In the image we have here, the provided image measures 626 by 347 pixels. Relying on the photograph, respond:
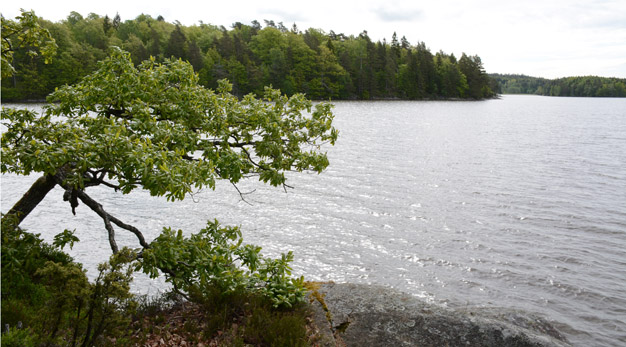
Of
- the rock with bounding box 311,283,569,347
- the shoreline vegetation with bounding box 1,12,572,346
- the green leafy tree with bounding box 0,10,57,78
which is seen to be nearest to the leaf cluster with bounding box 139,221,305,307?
the shoreline vegetation with bounding box 1,12,572,346

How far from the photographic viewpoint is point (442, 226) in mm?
17078

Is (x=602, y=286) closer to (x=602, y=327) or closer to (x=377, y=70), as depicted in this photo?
(x=602, y=327)

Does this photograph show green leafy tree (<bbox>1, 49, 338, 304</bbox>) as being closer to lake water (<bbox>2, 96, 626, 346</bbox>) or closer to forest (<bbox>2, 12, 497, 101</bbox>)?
lake water (<bbox>2, 96, 626, 346</bbox>)

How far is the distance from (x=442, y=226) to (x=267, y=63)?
106535 mm

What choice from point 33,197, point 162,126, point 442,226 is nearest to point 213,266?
point 162,126

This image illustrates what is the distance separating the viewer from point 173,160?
591 cm

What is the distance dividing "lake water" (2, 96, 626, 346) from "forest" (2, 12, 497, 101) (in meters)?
65.0

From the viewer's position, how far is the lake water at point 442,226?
40.0ft

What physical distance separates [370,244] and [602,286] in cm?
730

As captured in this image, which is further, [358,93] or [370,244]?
[358,93]

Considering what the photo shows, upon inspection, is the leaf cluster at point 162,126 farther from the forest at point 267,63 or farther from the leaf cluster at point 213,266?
the forest at point 267,63

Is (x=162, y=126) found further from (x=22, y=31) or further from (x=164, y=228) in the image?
(x=22, y=31)

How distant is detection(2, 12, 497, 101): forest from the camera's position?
77.1 metres

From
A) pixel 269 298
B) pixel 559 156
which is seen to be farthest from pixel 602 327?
pixel 559 156
